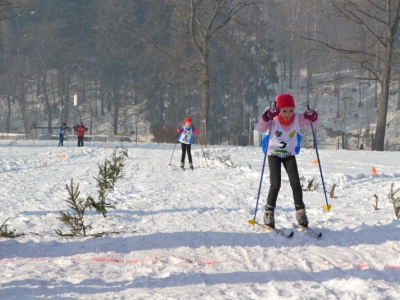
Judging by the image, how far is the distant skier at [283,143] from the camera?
5.64m

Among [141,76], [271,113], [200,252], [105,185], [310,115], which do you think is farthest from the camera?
[141,76]


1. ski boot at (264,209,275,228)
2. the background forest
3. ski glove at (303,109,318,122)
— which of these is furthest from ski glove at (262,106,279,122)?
the background forest

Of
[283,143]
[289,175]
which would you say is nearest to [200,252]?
[289,175]

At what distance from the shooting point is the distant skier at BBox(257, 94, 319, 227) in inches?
222

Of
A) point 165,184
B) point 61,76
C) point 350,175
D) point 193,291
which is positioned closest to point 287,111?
point 193,291

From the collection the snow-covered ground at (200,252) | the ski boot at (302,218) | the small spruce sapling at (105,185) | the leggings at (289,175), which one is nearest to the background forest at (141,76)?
the small spruce sapling at (105,185)

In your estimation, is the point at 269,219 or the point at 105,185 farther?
the point at 105,185

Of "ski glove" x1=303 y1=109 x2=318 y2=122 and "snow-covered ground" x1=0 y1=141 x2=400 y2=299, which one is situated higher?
"ski glove" x1=303 y1=109 x2=318 y2=122

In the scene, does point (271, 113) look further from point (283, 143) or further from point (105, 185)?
point (105, 185)

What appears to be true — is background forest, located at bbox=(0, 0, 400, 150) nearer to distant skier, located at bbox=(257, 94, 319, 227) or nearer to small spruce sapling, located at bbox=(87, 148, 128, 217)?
small spruce sapling, located at bbox=(87, 148, 128, 217)

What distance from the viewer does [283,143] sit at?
5.71 metres

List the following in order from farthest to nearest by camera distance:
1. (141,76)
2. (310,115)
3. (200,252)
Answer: (141,76)
(310,115)
(200,252)

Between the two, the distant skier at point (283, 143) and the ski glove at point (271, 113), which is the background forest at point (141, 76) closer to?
the distant skier at point (283, 143)

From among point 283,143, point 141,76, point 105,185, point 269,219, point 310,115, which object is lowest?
point 269,219
